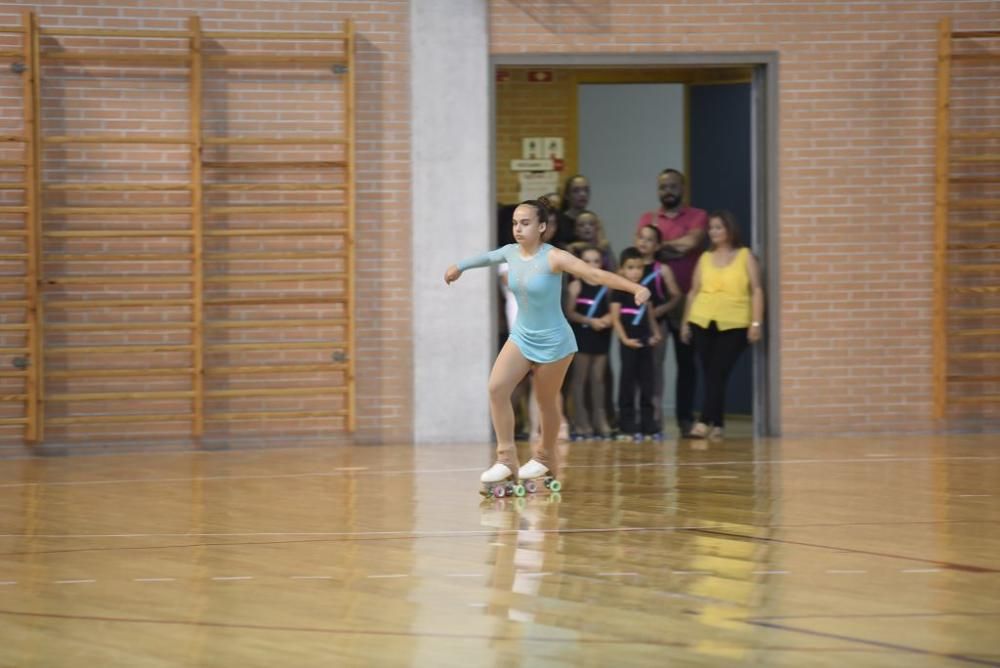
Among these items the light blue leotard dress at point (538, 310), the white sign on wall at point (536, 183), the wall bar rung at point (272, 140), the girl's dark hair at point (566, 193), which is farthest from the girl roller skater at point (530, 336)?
the white sign on wall at point (536, 183)

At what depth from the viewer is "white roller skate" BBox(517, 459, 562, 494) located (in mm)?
7445

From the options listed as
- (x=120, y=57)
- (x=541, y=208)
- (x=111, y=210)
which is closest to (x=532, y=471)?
(x=541, y=208)

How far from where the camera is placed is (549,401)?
24.6 feet

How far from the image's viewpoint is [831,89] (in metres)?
10.5

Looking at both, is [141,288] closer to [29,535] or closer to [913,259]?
[29,535]

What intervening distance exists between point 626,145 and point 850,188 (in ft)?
10.6

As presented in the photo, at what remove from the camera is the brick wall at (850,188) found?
1051 centimetres

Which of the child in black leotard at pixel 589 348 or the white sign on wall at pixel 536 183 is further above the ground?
the white sign on wall at pixel 536 183

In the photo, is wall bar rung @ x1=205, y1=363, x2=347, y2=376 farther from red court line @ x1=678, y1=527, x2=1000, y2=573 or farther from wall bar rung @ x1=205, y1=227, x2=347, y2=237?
red court line @ x1=678, y1=527, x2=1000, y2=573

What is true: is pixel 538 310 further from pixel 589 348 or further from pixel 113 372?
pixel 113 372

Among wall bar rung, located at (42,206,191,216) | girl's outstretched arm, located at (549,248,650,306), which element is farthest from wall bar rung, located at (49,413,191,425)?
girl's outstretched arm, located at (549,248,650,306)

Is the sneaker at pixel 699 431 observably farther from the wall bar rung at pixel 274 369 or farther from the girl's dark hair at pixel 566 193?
the wall bar rung at pixel 274 369

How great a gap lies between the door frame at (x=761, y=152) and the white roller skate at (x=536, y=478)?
336cm

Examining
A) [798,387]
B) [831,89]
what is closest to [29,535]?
[798,387]
